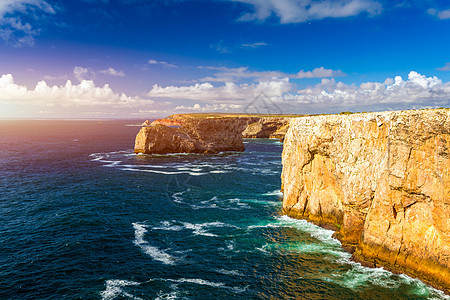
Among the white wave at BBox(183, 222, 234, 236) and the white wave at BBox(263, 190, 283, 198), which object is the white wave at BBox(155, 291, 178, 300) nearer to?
the white wave at BBox(183, 222, 234, 236)

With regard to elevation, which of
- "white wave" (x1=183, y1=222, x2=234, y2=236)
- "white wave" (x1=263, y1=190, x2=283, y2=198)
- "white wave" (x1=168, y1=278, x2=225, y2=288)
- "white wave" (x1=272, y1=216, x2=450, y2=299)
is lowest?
"white wave" (x1=168, y1=278, x2=225, y2=288)

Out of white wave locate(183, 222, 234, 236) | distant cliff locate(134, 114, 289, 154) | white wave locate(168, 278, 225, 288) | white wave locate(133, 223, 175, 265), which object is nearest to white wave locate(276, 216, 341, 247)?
white wave locate(183, 222, 234, 236)

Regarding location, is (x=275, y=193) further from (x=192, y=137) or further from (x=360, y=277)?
(x=192, y=137)

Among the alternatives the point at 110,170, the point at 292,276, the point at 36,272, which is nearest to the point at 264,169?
the point at 110,170

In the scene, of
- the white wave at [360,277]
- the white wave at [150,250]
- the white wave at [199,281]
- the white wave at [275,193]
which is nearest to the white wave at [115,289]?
the white wave at [199,281]

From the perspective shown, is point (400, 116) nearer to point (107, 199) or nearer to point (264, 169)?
point (107, 199)

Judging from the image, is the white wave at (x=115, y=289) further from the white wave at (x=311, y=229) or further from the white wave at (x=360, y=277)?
the white wave at (x=311, y=229)

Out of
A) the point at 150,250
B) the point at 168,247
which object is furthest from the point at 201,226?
the point at 150,250
